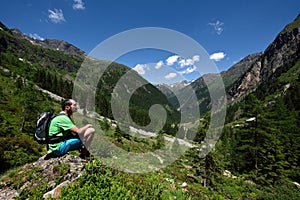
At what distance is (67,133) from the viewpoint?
5.85m

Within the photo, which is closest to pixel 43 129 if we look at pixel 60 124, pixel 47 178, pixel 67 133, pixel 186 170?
pixel 60 124

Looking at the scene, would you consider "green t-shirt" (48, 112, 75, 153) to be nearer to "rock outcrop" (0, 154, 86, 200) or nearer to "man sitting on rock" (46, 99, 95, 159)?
"man sitting on rock" (46, 99, 95, 159)

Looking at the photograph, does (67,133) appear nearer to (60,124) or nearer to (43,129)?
(60,124)

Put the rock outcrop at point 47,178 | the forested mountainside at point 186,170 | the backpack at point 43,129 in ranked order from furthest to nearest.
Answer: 1. the backpack at point 43,129
2. the forested mountainside at point 186,170
3. the rock outcrop at point 47,178

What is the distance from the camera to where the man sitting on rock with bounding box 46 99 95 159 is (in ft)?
18.1

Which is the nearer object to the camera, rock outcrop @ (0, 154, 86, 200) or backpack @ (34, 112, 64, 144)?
rock outcrop @ (0, 154, 86, 200)

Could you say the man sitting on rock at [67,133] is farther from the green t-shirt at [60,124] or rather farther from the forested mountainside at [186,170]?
the forested mountainside at [186,170]

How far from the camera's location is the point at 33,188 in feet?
16.3

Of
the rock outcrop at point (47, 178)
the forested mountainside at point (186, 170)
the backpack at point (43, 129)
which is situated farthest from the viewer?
the backpack at point (43, 129)

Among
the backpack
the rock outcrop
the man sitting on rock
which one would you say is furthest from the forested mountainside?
the backpack

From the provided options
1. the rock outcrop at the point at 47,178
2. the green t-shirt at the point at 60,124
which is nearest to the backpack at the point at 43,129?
the green t-shirt at the point at 60,124

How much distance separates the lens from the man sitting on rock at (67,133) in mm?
5531

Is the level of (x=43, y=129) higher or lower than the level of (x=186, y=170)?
higher

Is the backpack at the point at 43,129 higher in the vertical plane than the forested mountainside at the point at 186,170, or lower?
higher
